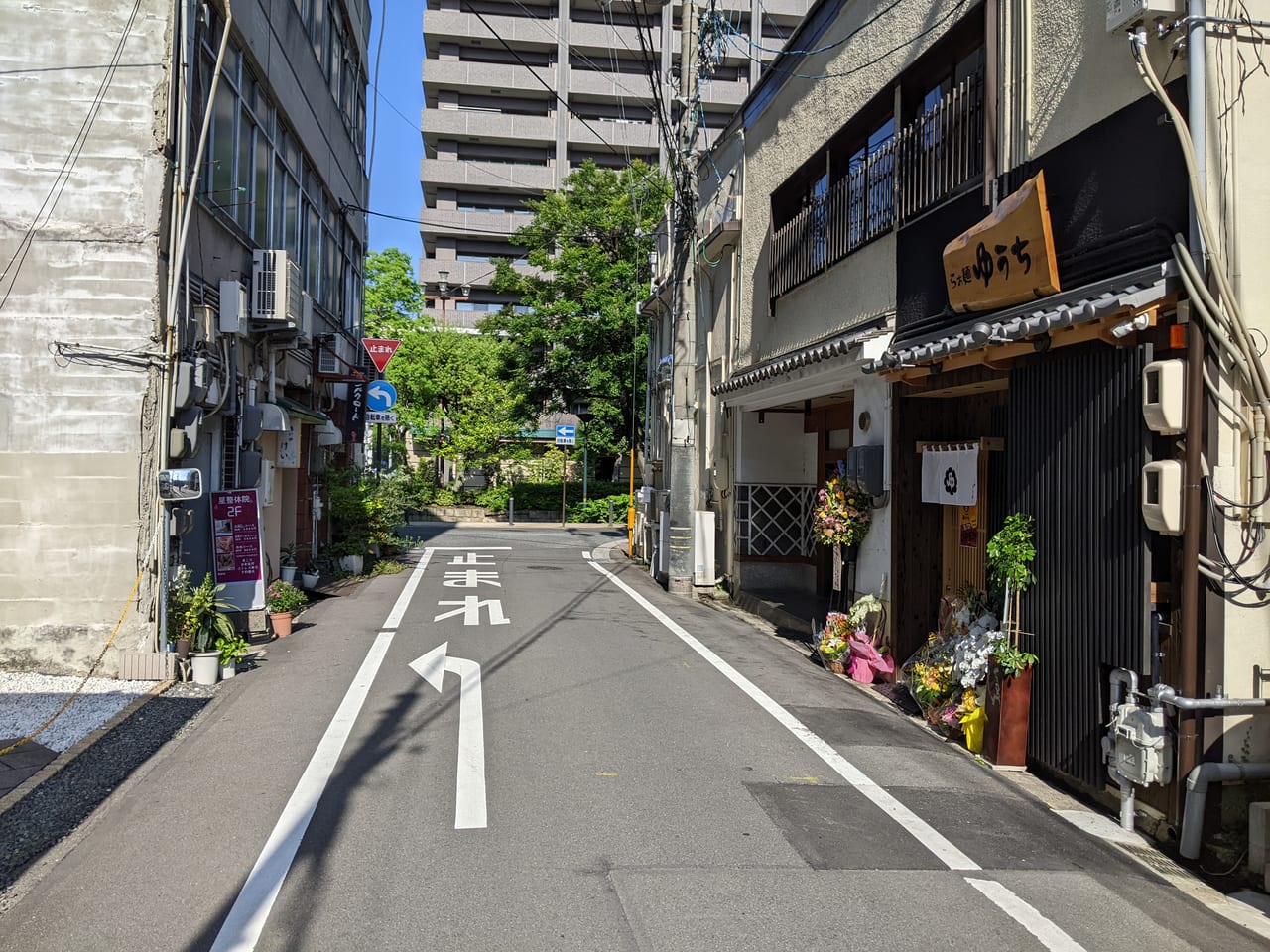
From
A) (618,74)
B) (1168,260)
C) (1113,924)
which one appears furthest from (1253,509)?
(618,74)

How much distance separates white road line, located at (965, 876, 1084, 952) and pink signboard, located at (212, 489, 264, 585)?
8815 mm

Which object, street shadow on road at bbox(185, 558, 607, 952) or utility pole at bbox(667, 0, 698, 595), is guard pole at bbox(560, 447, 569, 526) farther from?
street shadow on road at bbox(185, 558, 607, 952)

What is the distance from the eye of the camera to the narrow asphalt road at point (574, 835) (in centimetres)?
421

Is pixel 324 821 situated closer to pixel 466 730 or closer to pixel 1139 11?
pixel 466 730

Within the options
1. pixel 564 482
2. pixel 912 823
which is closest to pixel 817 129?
pixel 912 823

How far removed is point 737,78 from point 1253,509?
50.5 metres

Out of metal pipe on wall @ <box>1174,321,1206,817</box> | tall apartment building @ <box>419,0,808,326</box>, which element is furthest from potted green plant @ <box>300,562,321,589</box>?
tall apartment building @ <box>419,0,808,326</box>

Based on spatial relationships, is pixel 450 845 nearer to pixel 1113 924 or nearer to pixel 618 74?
pixel 1113 924

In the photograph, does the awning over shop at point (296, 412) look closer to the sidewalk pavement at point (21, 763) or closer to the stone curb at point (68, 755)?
the stone curb at point (68, 755)

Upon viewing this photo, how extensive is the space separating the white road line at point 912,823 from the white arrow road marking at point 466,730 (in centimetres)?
250

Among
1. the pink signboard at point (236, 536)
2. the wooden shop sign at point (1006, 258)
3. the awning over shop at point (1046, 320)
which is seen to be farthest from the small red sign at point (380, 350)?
the wooden shop sign at point (1006, 258)

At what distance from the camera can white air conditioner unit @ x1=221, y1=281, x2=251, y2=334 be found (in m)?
10.9

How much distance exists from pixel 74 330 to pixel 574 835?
23.2ft

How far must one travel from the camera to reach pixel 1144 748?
555 cm
